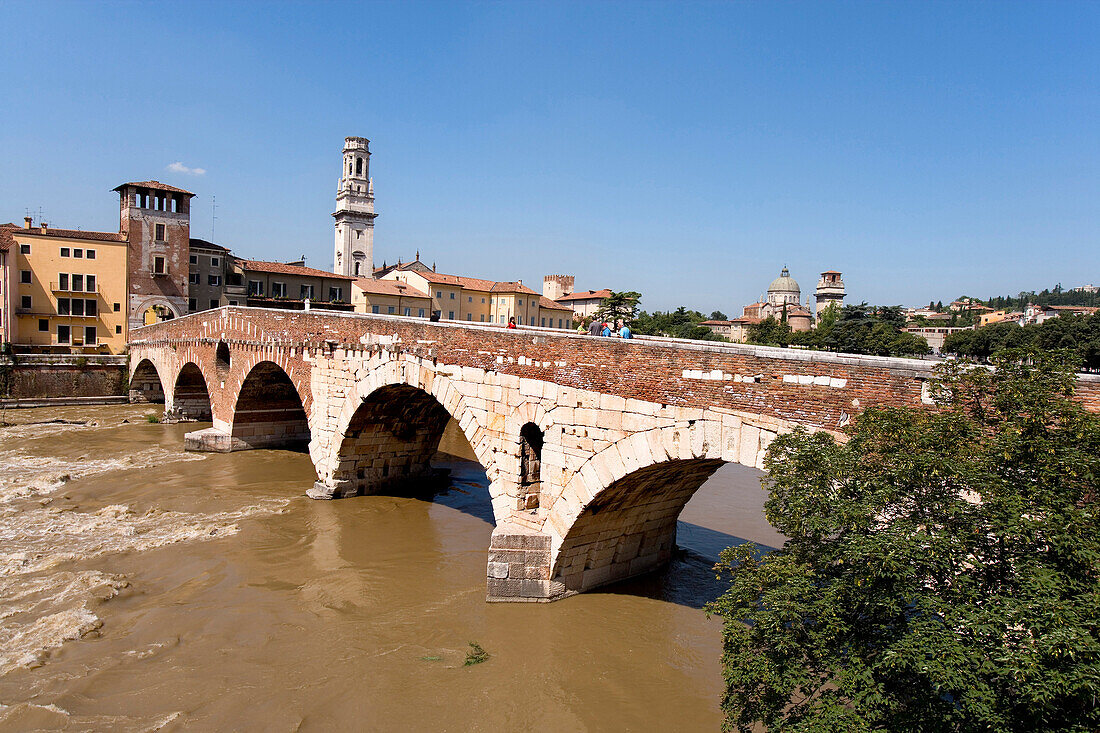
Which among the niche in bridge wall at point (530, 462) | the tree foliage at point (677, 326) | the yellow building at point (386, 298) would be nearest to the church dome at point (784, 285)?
the tree foliage at point (677, 326)

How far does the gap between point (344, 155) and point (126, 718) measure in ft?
227

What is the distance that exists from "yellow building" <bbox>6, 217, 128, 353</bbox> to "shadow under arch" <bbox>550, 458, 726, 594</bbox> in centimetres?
4133

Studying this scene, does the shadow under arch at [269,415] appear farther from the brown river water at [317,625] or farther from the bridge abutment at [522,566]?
the bridge abutment at [522,566]

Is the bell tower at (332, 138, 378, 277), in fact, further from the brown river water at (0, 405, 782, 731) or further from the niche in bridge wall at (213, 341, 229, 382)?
the brown river water at (0, 405, 782, 731)

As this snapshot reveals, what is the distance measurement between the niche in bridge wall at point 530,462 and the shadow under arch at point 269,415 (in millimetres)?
14280

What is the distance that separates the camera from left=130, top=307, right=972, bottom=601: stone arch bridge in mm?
8484

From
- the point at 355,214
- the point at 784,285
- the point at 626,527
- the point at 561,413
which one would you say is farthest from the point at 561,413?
the point at 784,285

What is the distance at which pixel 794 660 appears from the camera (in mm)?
5742

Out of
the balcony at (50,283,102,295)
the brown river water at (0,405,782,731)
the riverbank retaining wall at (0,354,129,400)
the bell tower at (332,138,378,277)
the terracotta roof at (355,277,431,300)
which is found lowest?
the brown river water at (0,405,782,731)

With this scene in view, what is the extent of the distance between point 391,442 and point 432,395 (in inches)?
216

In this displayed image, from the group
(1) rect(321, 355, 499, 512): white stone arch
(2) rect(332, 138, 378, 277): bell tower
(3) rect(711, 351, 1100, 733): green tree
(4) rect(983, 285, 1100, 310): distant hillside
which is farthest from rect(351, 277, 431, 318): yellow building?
(4) rect(983, 285, 1100, 310): distant hillside

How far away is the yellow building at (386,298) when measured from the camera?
5366 cm

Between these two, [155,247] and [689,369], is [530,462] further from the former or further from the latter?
[155,247]

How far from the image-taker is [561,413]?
11227 millimetres
